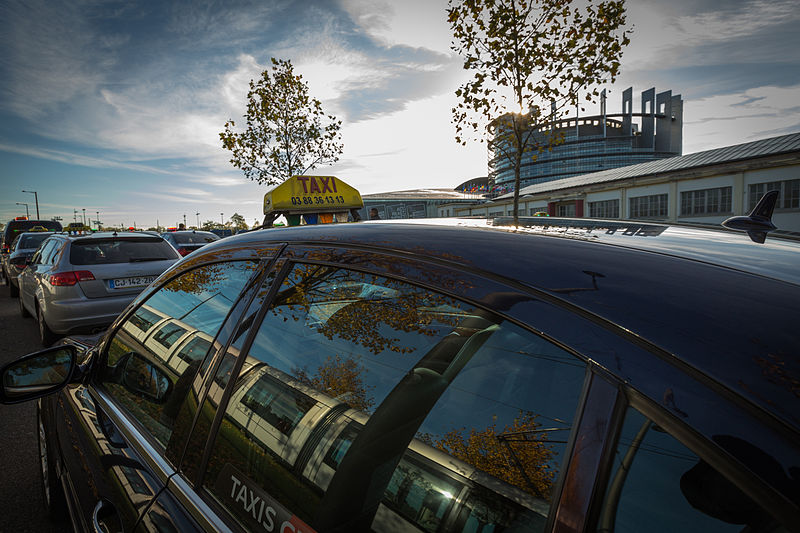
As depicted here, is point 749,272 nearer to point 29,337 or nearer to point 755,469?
point 755,469

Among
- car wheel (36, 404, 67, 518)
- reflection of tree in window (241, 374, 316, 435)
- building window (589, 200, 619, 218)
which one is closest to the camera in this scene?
reflection of tree in window (241, 374, 316, 435)

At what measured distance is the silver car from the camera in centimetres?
579

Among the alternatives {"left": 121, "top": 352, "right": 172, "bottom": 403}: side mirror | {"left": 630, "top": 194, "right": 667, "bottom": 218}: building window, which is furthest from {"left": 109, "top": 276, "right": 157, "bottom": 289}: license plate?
{"left": 630, "top": 194, "right": 667, "bottom": 218}: building window

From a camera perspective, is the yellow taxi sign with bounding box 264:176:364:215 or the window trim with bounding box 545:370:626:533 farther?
the yellow taxi sign with bounding box 264:176:364:215

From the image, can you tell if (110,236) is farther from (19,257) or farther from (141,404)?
(141,404)

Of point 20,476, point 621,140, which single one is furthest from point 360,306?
point 621,140

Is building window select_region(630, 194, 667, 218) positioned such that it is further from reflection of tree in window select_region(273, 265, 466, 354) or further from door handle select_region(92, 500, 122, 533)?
door handle select_region(92, 500, 122, 533)

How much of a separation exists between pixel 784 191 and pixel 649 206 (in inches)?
258

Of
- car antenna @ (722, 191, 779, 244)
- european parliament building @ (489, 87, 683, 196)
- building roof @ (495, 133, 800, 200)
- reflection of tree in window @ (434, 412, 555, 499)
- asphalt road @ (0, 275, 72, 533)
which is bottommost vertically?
asphalt road @ (0, 275, 72, 533)

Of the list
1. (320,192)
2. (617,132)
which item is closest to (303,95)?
(320,192)

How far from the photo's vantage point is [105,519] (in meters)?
1.29

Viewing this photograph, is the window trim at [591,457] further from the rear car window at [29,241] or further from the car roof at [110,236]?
the rear car window at [29,241]

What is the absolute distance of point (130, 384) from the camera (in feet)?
5.09

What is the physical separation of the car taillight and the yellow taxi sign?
2868 mm
